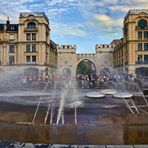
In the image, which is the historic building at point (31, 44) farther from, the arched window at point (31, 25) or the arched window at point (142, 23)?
the arched window at point (142, 23)

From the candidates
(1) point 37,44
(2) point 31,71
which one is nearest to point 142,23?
(1) point 37,44

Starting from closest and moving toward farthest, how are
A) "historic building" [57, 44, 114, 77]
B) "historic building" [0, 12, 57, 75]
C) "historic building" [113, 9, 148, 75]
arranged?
"historic building" [113, 9, 148, 75] < "historic building" [0, 12, 57, 75] < "historic building" [57, 44, 114, 77]

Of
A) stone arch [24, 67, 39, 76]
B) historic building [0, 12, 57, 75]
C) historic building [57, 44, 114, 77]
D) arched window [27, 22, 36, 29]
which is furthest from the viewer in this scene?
historic building [57, 44, 114, 77]

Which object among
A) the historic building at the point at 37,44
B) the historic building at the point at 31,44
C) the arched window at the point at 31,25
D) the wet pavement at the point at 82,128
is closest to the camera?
the wet pavement at the point at 82,128

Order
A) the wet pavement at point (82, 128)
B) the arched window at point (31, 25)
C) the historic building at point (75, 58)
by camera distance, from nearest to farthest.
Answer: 1. the wet pavement at point (82, 128)
2. the arched window at point (31, 25)
3. the historic building at point (75, 58)

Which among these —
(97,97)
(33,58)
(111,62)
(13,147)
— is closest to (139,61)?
(33,58)

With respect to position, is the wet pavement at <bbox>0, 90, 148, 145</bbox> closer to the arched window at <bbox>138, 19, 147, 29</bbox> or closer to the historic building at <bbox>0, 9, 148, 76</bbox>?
the historic building at <bbox>0, 9, 148, 76</bbox>

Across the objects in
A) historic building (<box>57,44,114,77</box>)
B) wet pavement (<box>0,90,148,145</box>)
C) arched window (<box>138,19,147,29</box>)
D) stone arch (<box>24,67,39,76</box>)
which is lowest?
wet pavement (<box>0,90,148,145</box>)

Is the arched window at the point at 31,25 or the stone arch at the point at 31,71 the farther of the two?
the arched window at the point at 31,25

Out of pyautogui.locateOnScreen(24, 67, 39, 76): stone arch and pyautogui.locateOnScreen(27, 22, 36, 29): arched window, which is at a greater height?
pyautogui.locateOnScreen(27, 22, 36, 29): arched window

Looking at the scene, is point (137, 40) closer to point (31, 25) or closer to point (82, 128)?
point (31, 25)

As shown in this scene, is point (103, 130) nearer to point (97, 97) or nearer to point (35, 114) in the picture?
point (35, 114)

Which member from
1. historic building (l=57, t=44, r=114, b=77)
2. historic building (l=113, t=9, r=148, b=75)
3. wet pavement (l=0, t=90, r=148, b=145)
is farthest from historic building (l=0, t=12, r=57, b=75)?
wet pavement (l=0, t=90, r=148, b=145)

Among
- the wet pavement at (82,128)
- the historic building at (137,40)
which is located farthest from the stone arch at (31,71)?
the wet pavement at (82,128)
